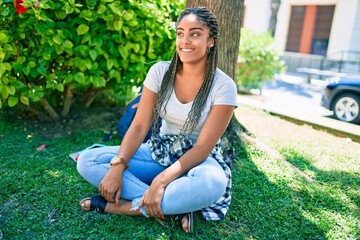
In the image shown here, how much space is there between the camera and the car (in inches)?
240

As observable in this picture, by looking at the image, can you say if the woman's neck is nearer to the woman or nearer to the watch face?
the woman

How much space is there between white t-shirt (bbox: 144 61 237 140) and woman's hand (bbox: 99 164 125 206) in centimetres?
51

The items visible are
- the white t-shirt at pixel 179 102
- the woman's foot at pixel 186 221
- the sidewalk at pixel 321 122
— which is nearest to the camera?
the woman's foot at pixel 186 221

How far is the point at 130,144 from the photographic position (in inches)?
101

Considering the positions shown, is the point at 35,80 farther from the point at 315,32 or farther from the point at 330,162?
the point at 315,32

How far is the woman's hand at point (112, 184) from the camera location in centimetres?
237

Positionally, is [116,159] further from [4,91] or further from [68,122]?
[68,122]

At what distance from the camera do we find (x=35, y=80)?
405 centimetres

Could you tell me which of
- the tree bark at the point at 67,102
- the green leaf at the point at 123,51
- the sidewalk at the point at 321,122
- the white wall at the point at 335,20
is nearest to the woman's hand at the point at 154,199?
the green leaf at the point at 123,51

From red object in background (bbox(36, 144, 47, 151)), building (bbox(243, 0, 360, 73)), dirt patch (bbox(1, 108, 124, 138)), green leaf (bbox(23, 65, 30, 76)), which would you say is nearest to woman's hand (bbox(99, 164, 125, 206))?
red object in background (bbox(36, 144, 47, 151))

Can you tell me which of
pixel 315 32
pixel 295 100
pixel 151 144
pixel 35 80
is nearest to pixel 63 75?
pixel 35 80

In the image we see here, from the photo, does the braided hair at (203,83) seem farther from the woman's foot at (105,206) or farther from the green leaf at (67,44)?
the green leaf at (67,44)

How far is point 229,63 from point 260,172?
1169 mm

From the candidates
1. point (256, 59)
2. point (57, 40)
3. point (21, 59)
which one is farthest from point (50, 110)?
point (256, 59)
